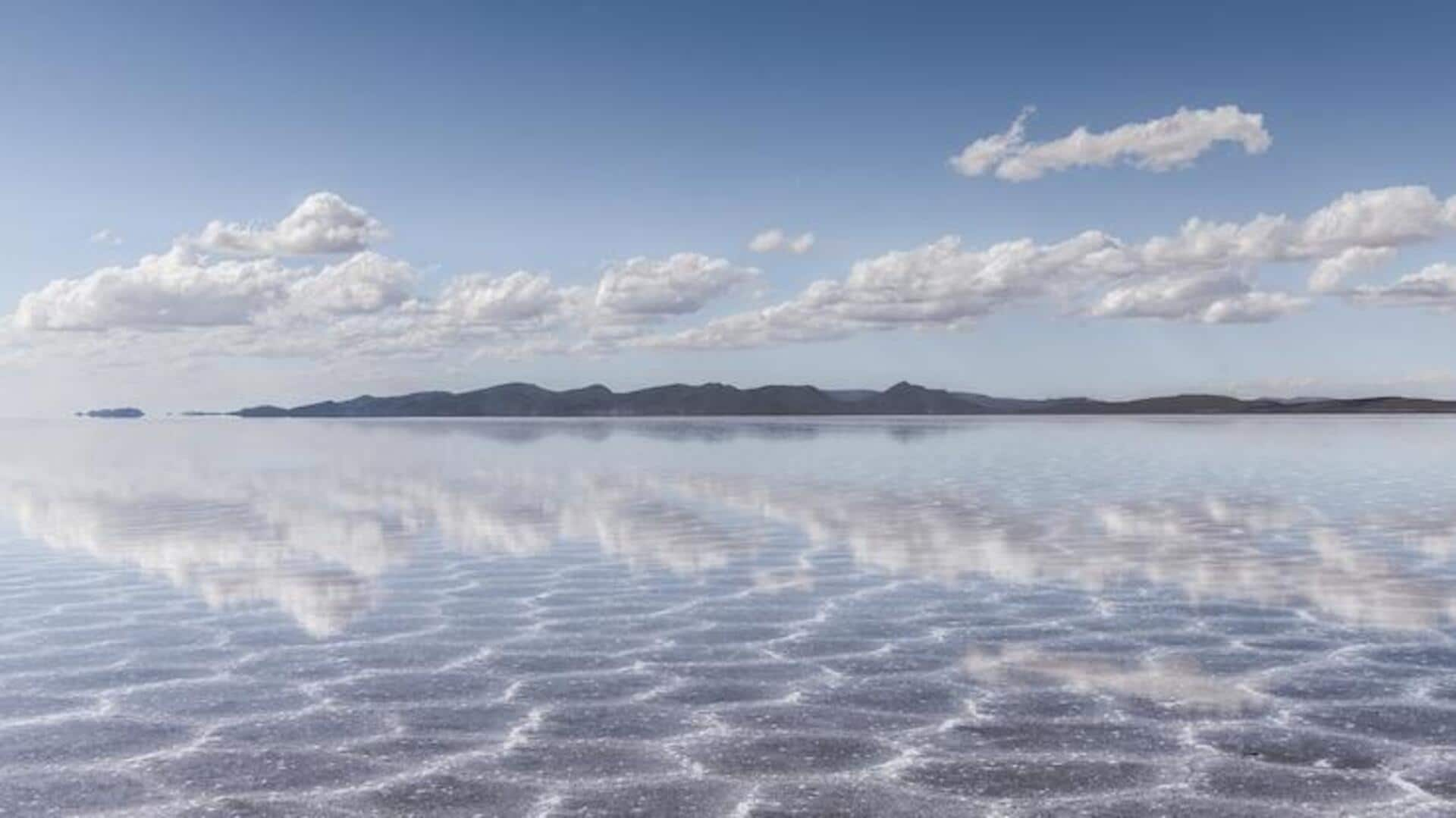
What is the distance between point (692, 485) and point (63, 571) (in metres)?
20.3

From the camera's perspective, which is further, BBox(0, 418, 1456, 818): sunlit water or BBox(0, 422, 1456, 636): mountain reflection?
BBox(0, 422, 1456, 636): mountain reflection

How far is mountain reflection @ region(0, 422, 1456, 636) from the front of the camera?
18156 mm

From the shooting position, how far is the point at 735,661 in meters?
13.1

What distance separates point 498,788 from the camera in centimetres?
879

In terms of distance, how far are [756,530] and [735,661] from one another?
12472mm

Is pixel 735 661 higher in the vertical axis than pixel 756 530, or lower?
lower

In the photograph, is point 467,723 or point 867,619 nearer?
point 467,723

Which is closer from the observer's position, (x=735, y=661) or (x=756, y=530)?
(x=735, y=661)

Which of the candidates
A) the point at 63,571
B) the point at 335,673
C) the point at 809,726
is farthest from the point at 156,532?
the point at 809,726

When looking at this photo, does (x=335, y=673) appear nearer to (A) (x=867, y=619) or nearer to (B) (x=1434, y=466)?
(A) (x=867, y=619)

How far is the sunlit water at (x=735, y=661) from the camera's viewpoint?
8.88m

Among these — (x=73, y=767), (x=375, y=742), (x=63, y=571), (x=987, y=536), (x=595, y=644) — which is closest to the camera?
(x=73, y=767)

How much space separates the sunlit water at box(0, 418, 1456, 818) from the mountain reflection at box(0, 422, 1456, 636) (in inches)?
6.3

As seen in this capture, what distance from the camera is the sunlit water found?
8875 millimetres
